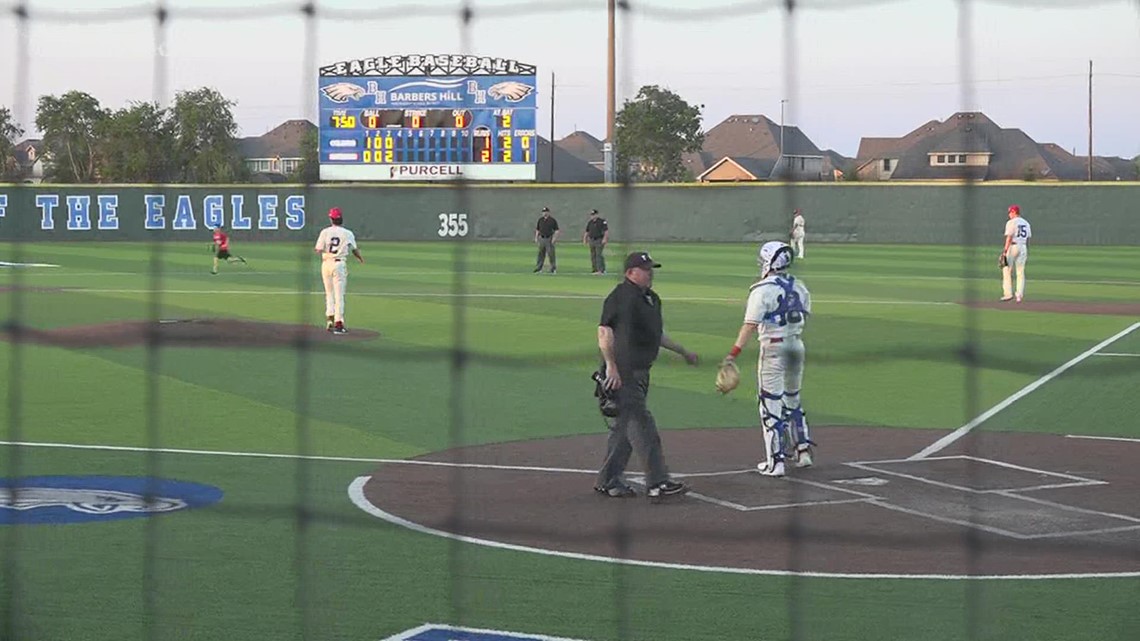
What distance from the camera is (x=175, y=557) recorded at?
7965 millimetres

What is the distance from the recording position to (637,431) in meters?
9.23

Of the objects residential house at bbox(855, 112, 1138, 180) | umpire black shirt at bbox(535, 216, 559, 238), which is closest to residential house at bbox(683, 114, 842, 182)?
residential house at bbox(855, 112, 1138, 180)

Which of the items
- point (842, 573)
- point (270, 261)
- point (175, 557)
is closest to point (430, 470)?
point (175, 557)

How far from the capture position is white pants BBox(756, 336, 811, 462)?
33.1 ft

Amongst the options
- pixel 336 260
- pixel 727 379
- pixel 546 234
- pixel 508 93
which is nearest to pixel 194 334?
pixel 336 260

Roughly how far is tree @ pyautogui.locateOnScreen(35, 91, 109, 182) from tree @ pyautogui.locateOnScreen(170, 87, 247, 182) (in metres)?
0.35

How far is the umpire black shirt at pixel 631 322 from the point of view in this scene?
9.20 metres

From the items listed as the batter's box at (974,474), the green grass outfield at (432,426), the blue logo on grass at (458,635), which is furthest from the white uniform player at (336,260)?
the blue logo on grass at (458,635)

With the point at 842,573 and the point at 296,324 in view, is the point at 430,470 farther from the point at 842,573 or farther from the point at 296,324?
the point at 296,324

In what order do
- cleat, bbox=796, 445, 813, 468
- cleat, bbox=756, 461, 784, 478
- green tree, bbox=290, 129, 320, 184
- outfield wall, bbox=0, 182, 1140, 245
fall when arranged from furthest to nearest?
outfield wall, bbox=0, 182, 1140, 245 → cleat, bbox=796, 445, 813, 468 → cleat, bbox=756, 461, 784, 478 → green tree, bbox=290, 129, 320, 184

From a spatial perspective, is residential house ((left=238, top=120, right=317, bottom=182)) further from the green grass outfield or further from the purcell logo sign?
the purcell logo sign

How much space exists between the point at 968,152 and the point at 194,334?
15003 mm

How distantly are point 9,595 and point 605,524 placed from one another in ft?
10.4

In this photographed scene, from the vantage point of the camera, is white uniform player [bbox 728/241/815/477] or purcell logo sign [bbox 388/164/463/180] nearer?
white uniform player [bbox 728/241/815/477]
